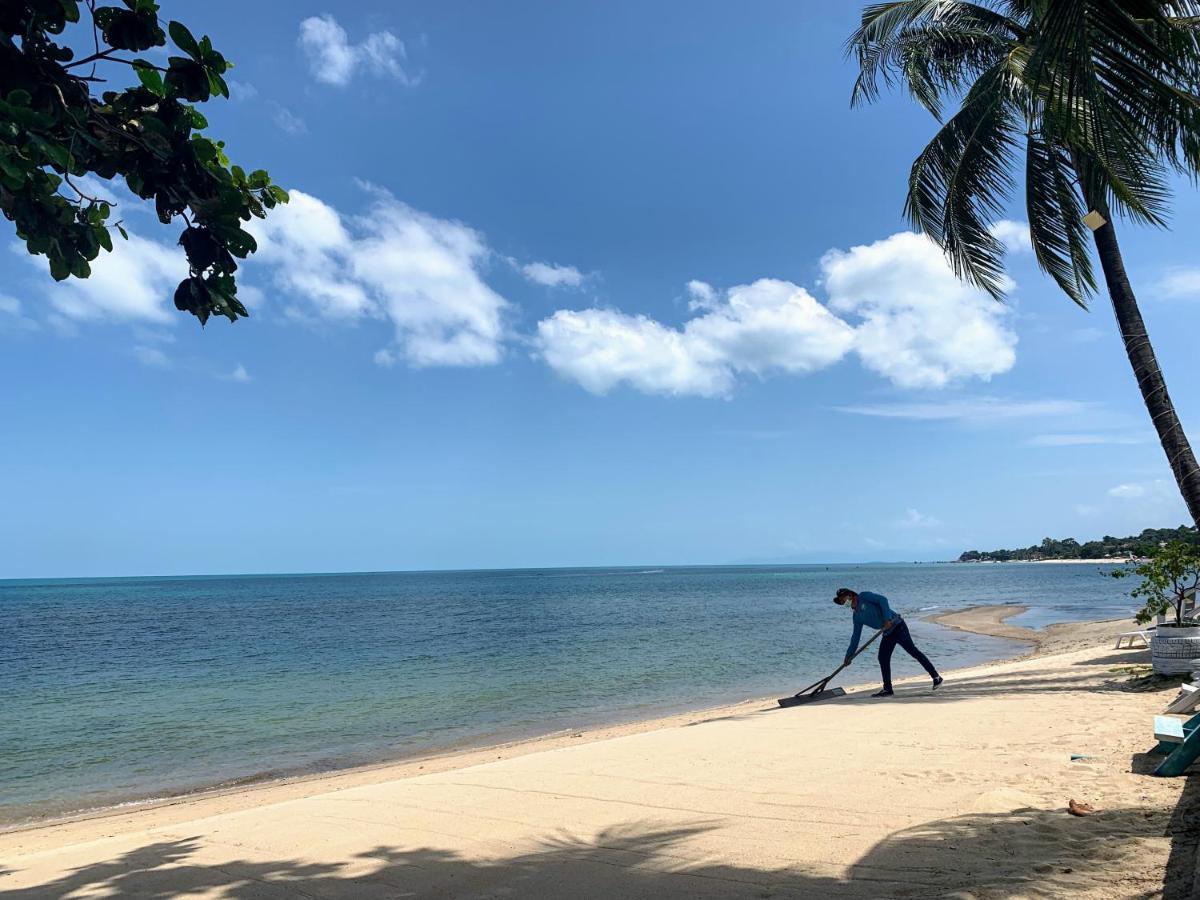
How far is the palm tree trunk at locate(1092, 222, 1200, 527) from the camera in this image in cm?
732

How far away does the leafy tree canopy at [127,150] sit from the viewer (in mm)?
2596

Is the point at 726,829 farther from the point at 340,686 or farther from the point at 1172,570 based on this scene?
the point at 340,686

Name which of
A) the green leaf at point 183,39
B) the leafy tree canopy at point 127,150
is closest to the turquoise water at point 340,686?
the leafy tree canopy at point 127,150

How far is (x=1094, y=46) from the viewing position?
3.38 m

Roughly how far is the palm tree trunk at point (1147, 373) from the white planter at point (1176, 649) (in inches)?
142

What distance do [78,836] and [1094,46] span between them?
1088cm

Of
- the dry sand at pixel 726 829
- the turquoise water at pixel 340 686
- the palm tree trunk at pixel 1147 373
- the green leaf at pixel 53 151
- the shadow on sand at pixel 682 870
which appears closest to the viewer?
the green leaf at pixel 53 151

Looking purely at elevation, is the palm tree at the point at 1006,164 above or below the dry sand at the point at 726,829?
above

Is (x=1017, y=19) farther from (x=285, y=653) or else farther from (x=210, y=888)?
(x=285, y=653)

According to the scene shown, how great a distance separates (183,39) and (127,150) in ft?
1.69

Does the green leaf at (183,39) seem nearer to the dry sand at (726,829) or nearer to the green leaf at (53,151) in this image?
the green leaf at (53,151)

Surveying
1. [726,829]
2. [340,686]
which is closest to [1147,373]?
[726,829]

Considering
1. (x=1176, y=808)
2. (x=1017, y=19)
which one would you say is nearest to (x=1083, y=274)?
(x=1017, y=19)

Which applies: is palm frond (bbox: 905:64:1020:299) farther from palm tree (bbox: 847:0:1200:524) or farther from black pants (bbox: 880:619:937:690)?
black pants (bbox: 880:619:937:690)
